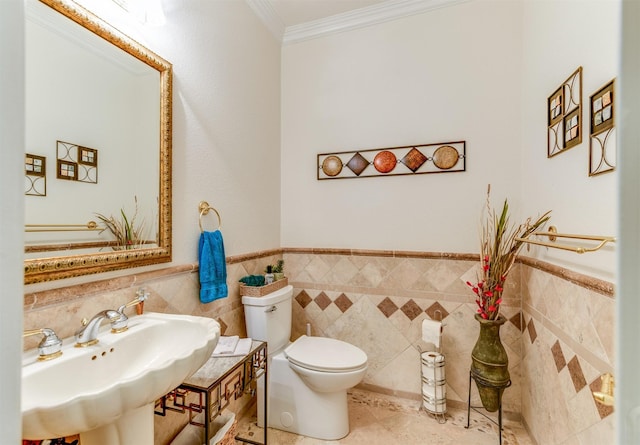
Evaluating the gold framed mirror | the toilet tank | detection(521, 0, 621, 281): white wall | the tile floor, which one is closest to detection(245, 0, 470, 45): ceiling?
detection(521, 0, 621, 281): white wall

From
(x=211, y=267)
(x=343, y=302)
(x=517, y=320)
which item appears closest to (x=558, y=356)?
(x=517, y=320)

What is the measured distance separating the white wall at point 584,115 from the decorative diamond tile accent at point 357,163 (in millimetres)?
1045

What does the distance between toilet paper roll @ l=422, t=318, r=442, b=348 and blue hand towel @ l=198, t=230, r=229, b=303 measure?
1304 millimetres

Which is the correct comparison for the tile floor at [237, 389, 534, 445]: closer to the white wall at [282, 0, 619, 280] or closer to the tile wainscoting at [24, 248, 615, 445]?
the tile wainscoting at [24, 248, 615, 445]

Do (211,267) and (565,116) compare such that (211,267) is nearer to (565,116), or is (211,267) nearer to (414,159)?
(414,159)

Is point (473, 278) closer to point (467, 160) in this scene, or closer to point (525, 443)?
point (467, 160)

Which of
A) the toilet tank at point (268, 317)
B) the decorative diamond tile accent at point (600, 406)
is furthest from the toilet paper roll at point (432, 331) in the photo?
the toilet tank at point (268, 317)

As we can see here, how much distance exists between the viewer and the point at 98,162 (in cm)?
113

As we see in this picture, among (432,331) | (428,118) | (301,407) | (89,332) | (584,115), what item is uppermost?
(428,118)

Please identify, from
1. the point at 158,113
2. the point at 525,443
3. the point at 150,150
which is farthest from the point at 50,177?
the point at 525,443

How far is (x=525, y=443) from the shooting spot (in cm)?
171

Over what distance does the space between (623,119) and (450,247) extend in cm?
187

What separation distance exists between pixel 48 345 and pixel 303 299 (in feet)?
5.46

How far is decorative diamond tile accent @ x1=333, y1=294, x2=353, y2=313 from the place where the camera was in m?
2.24
